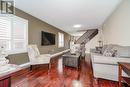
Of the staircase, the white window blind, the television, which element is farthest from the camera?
the staircase

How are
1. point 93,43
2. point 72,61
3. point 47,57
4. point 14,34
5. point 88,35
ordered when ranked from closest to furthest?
point 14,34
point 47,57
point 72,61
point 88,35
point 93,43

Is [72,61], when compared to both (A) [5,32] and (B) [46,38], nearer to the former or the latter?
(B) [46,38]

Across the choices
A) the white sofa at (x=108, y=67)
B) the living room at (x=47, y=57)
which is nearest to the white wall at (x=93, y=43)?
the living room at (x=47, y=57)

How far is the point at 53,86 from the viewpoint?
95.4 inches

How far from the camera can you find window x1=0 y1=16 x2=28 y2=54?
321 centimetres

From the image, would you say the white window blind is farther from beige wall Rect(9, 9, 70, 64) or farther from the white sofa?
the white sofa

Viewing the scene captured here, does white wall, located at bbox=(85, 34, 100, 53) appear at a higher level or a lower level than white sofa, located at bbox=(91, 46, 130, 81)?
higher

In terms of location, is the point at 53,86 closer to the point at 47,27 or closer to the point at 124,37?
the point at 124,37

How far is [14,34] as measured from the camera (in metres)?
3.67

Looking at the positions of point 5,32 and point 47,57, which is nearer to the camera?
point 5,32

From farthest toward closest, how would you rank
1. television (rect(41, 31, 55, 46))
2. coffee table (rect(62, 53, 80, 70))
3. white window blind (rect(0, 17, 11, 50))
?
television (rect(41, 31, 55, 46)) < coffee table (rect(62, 53, 80, 70)) < white window blind (rect(0, 17, 11, 50))

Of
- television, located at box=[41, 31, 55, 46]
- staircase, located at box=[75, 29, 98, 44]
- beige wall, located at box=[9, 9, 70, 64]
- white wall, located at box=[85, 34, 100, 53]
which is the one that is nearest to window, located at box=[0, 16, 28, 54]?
beige wall, located at box=[9, 9, 70, 64]

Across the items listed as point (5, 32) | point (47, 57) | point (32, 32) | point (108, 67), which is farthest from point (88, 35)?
point (5, 32)

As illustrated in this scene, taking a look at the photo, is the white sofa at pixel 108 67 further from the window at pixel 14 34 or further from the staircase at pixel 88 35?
the staircase at pixel 88 35
